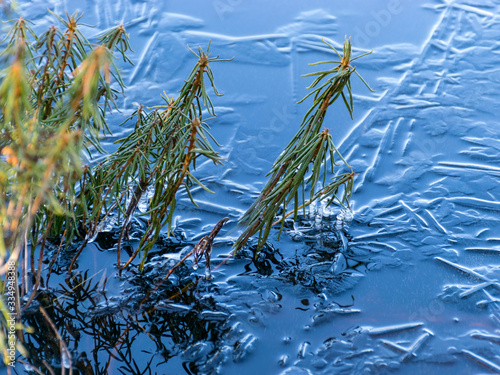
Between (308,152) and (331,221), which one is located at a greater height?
(308,152)

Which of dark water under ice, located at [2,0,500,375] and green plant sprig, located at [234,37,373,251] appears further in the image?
dark water under ice, located at [2,0,500,375]

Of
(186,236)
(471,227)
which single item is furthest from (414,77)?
(186,236)

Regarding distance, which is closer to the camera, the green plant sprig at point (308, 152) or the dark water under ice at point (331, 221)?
the green plant sprig at point (308, 152)

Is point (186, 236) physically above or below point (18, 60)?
below

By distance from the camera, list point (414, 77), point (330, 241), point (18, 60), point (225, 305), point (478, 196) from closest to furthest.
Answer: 1. point (18, 60)
2. point (225, 305)
3. point (330, 241)
4. point (478, 196)
5. point (414, 77)

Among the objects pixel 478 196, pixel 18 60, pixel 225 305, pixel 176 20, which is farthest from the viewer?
pixel 176 20

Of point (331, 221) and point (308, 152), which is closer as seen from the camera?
point (308, 152)

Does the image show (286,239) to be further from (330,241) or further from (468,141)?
(468,141)

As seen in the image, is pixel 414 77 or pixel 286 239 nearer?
pixel 286 239
